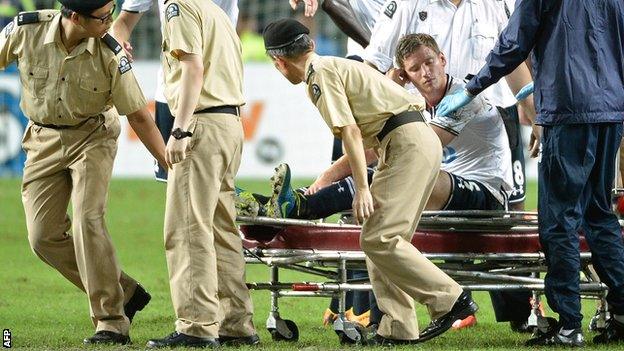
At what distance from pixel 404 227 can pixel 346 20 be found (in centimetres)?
282

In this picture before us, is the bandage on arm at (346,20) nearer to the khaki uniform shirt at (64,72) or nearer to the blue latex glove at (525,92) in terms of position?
the blue latex glove at (525,92)

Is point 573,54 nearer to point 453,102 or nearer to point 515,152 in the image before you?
point 453,102

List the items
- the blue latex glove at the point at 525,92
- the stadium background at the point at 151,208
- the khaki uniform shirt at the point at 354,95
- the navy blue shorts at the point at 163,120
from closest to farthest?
the khaki uniform shirt at the point at 354,95 < the blue latex glove at the point at 525,92 < the stadium background at the point at 151,208 < the navy blue shorts at the point at 163,120

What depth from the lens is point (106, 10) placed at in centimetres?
685

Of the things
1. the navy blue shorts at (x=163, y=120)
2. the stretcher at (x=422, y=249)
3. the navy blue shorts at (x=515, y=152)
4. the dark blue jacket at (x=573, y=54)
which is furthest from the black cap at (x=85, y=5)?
the navy blue shorts at (x=515, y=152)

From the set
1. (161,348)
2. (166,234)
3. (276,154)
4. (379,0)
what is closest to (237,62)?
(166,234)

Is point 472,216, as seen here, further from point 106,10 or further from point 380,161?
point 106,10

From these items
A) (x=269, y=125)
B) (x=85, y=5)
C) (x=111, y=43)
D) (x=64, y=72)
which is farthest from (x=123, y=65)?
(x=269, y=125)

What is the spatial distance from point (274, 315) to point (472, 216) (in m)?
1.13

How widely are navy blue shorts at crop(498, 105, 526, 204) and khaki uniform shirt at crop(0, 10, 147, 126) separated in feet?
7.92

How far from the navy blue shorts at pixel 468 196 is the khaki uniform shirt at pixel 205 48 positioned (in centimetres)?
137

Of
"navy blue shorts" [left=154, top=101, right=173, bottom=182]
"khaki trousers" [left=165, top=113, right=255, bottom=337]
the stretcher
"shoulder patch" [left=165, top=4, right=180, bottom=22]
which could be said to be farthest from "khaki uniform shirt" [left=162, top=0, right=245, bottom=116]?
"navy blue shorts" [left=154, top=101, right=173, bottom=182]

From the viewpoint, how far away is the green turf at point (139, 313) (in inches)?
295

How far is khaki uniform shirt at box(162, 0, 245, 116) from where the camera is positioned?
6709 millimetres
